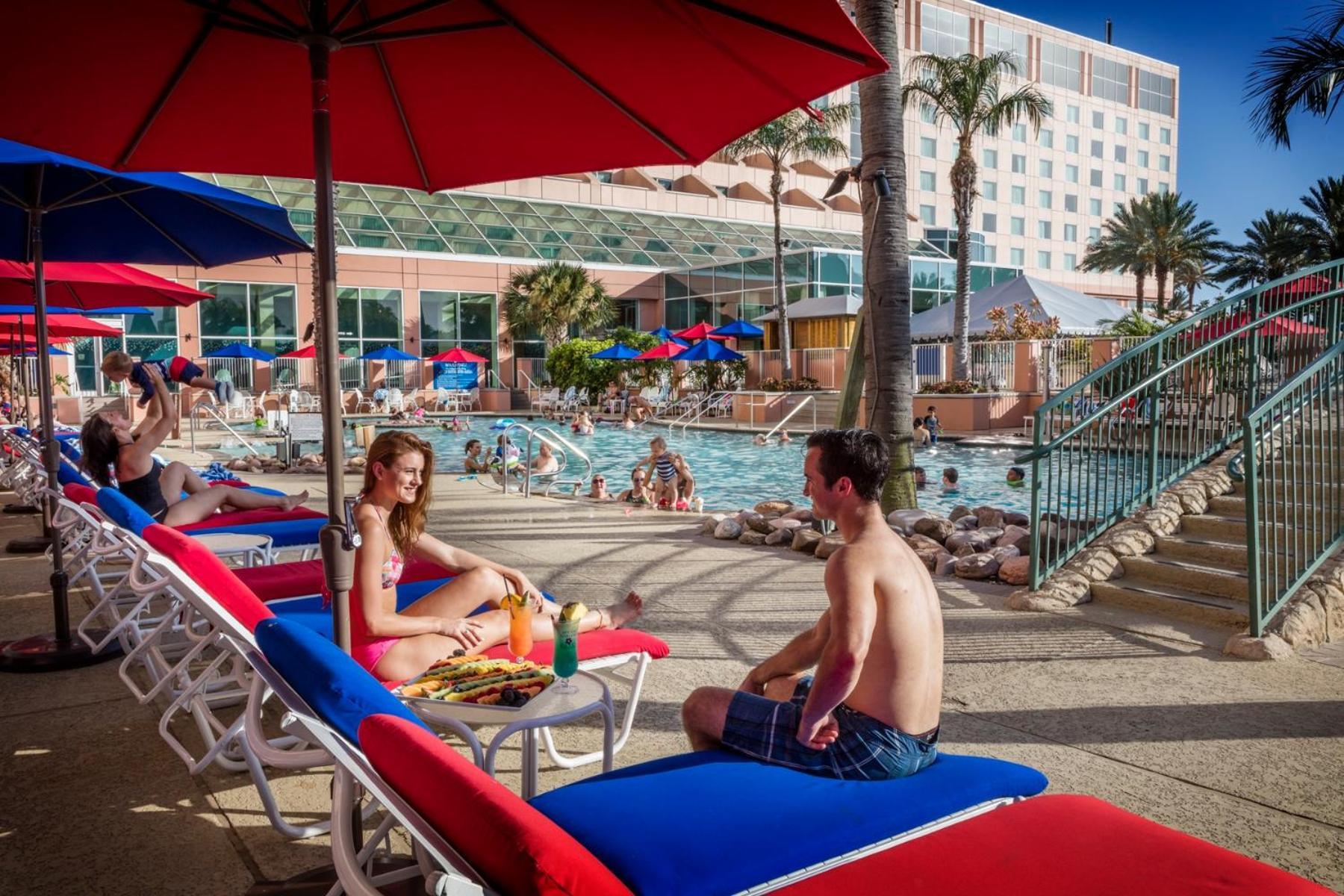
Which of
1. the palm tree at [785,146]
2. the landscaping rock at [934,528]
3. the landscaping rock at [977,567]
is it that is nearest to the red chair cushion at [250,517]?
the landscaping rock at [977,567]

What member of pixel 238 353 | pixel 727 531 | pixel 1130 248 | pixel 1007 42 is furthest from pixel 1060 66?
pixel 727 531

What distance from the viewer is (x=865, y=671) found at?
2.44 meters

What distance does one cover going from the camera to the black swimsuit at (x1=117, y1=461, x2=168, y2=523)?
6691 millimetres

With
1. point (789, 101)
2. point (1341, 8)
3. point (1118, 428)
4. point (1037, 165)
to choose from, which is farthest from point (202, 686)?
point (1037, 165)

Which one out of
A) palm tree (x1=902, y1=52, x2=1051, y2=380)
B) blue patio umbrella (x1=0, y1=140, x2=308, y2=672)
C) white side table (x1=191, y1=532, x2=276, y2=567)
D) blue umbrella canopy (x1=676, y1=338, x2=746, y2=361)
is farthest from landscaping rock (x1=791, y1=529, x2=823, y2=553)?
blue umbrella canopy (x1=676, y1=338, x2=746, y2=361)

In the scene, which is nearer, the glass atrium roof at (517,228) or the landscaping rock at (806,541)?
the landscaping rock at (806,541)

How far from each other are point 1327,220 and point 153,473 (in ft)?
128

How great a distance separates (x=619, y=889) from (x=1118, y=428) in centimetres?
601

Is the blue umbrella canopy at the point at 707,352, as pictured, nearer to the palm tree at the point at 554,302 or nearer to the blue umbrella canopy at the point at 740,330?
the blue umbrella canopy at the point at 740,330

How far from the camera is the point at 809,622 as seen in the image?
5535 millimetres

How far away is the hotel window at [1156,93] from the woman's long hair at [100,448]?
233 feet

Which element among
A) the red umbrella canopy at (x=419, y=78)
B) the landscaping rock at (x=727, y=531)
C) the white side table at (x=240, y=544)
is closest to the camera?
the red umbrella canopy at (x=419, y=78)

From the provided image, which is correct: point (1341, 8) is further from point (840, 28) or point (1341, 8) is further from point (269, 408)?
point (269, 408)

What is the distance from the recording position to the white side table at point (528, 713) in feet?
8.46
